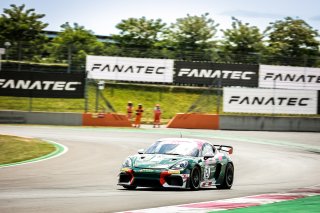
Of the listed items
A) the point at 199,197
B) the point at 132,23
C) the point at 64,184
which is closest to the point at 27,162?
the point at 64,184

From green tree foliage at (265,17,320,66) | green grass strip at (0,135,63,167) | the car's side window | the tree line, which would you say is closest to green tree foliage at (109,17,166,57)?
the tree line

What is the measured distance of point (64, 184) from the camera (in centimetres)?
1305

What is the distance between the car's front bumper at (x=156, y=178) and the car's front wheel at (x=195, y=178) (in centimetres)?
19

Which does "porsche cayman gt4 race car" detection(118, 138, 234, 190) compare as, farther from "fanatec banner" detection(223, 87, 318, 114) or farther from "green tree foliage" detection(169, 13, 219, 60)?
"green tree foliage" detection(169, 13, 219, 60)

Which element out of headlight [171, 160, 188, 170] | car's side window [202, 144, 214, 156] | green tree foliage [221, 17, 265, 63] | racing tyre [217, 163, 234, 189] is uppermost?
green tree foliage [221, 17, 265, 63]

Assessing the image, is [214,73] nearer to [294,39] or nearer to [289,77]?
[289,77]

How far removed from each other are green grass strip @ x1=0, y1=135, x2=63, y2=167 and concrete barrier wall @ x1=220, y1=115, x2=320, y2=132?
13.6 metres

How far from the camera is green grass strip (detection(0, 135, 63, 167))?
61.2 feet

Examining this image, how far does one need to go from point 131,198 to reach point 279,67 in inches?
1194

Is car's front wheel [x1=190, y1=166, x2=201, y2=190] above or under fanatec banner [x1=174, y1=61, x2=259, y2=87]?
under

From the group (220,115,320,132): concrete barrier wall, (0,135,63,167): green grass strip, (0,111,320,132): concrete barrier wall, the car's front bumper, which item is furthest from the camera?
(220,115,320,132): concrete barrier wall

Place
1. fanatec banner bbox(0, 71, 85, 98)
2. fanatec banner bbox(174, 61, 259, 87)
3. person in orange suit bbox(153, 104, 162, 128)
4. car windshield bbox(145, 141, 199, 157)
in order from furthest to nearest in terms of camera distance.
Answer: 1. fanatec banner bbox(174, 61, 259, 87)
2. fanatec banner bbox(0, 71, 85, 98)
3. person in orange suit bbox(153, 104, 162, 128)
4. car windshield bbox(145, 141, 199, 157)

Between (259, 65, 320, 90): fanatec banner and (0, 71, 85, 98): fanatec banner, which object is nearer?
(0, 71, 85, 98): fanatec banner

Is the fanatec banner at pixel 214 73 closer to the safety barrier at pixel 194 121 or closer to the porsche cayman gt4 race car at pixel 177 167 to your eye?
the safety barrier at pixel 194 121
